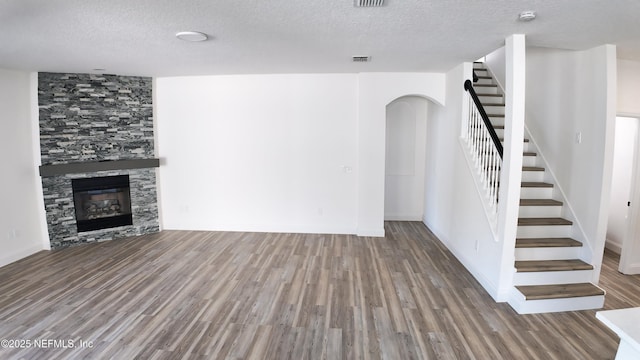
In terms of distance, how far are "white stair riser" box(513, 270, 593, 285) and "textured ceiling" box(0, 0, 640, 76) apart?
2325 millimetres

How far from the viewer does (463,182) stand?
422 cm

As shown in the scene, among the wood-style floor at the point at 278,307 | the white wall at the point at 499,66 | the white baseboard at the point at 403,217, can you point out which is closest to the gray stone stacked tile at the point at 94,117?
the wood-style floor at the point at 278,307

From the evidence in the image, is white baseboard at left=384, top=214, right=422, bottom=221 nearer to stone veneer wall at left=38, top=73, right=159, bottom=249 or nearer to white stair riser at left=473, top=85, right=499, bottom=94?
white stair riser at left=473, top=85, right=499, bottom=94

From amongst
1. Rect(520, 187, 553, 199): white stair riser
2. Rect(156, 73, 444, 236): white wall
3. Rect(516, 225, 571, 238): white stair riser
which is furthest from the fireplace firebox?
Rect(520, 187, 553, 199): white stair riser

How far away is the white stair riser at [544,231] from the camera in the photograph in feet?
11.8

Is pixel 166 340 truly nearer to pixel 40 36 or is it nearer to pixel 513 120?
pixel 40 36

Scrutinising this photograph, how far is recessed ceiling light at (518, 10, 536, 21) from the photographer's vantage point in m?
2.39

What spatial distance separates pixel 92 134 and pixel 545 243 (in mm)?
6365

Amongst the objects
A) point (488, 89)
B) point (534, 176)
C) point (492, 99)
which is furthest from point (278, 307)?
point (488, 89)

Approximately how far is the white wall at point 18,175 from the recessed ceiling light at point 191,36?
3143 millimetres

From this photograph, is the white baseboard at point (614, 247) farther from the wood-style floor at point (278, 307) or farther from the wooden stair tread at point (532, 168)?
the wooden stair tread at point (532, 168)

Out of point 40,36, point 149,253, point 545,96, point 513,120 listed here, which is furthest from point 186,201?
point 545,96

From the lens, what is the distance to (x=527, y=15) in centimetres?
243

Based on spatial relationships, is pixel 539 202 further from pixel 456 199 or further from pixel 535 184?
pixel 456 199
